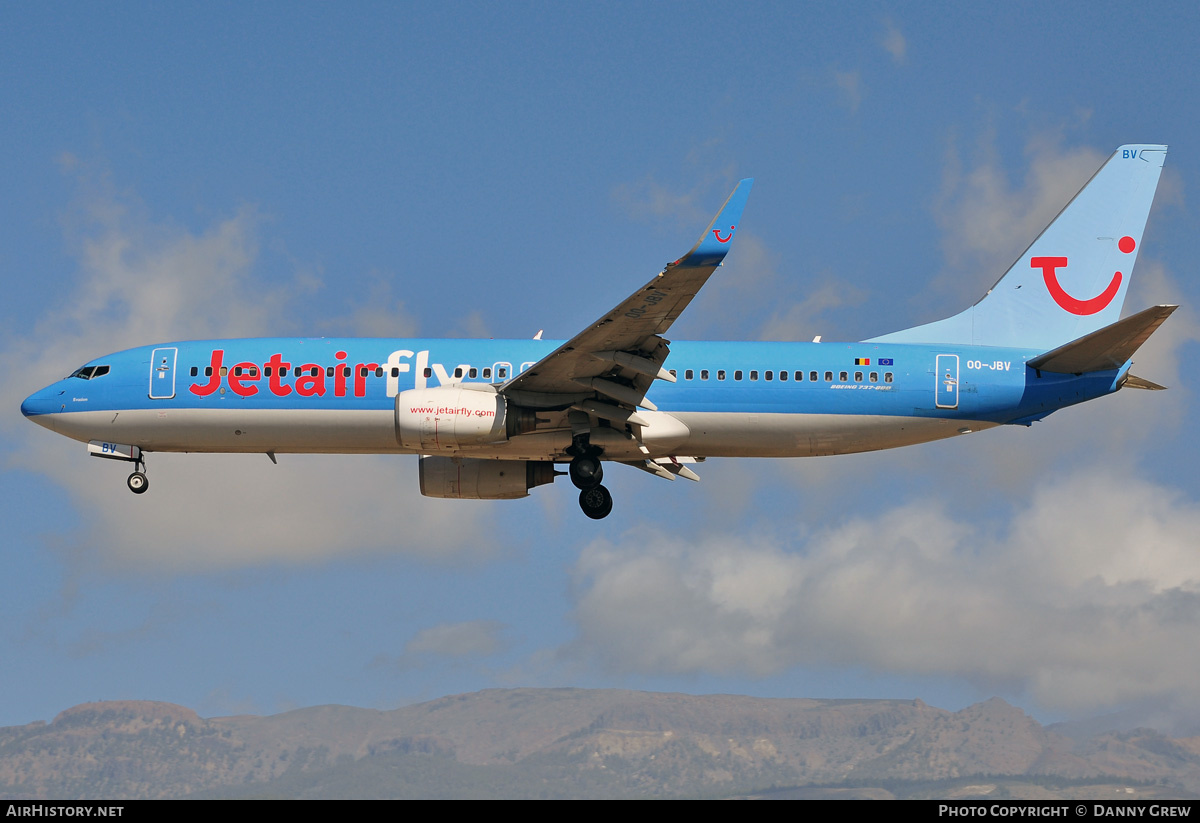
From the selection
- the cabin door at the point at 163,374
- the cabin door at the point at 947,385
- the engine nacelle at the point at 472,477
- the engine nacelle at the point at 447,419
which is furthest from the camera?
the engine nacelle at the point at 472,477

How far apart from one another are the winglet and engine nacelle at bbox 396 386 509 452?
755 cm

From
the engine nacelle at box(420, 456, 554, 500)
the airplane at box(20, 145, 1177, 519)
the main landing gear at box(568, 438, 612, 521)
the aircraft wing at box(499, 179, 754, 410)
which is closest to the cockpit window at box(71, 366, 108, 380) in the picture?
the airplane at box(20, 145, 1177, 519)

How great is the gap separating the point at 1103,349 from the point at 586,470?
1374cm

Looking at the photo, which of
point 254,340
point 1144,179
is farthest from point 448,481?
point 1144,179

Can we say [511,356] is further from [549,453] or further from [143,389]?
[143,389]

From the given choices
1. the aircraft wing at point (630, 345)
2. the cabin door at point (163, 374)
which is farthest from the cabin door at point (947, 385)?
the cabin door at point (163, 374)

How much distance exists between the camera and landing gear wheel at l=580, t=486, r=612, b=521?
1421 inches

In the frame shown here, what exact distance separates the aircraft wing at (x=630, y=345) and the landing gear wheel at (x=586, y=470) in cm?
187

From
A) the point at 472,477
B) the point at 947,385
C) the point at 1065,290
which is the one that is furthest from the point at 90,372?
the point at 1065,290

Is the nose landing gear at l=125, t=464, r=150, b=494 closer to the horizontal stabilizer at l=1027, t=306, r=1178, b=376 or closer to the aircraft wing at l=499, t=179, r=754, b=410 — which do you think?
the aircraft wing at l=499, t=179, r=754, b=410

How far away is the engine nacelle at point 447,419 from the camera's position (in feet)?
109

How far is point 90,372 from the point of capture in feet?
123

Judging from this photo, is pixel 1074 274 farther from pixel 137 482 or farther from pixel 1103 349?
pixel 137 482

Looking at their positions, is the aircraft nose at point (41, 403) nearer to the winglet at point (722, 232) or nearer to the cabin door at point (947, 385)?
the winglet at point (722, 232)
